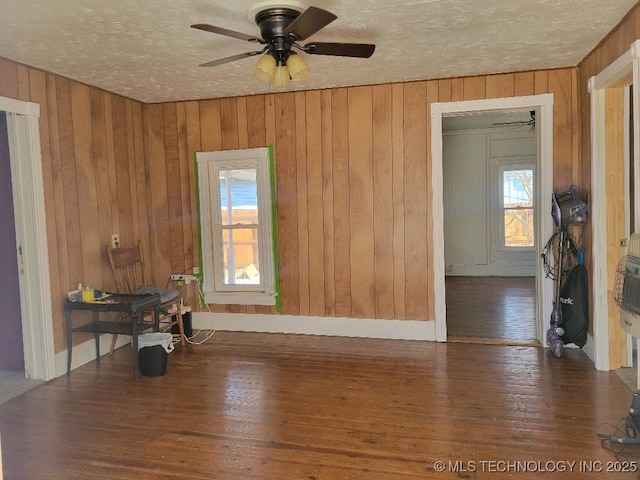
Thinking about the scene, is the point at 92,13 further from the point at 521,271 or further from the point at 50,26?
the point at 521,271

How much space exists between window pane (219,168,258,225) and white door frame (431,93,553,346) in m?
1.85

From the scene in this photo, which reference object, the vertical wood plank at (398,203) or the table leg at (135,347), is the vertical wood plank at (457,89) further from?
the table leg at (135,347)

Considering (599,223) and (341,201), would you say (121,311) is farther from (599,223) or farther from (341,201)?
(599,223)

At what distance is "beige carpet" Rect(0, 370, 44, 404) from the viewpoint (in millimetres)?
3486

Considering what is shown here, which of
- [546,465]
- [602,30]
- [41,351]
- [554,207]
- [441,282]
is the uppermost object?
[602,30]

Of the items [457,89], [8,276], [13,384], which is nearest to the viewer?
[13,384]

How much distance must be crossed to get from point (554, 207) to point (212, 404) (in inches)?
123

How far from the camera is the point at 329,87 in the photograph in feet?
15.0

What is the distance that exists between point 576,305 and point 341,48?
9.26ft

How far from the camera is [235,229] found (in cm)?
500

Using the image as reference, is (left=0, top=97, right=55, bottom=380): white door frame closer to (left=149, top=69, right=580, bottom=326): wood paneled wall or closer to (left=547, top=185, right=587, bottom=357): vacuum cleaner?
(left=149, top=69, right=580, bottom=326): wood paneled wall


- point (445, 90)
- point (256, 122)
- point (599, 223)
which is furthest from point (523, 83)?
point (256, 122)

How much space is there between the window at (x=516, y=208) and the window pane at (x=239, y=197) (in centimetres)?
512

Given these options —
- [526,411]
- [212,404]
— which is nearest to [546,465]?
[526,411]
